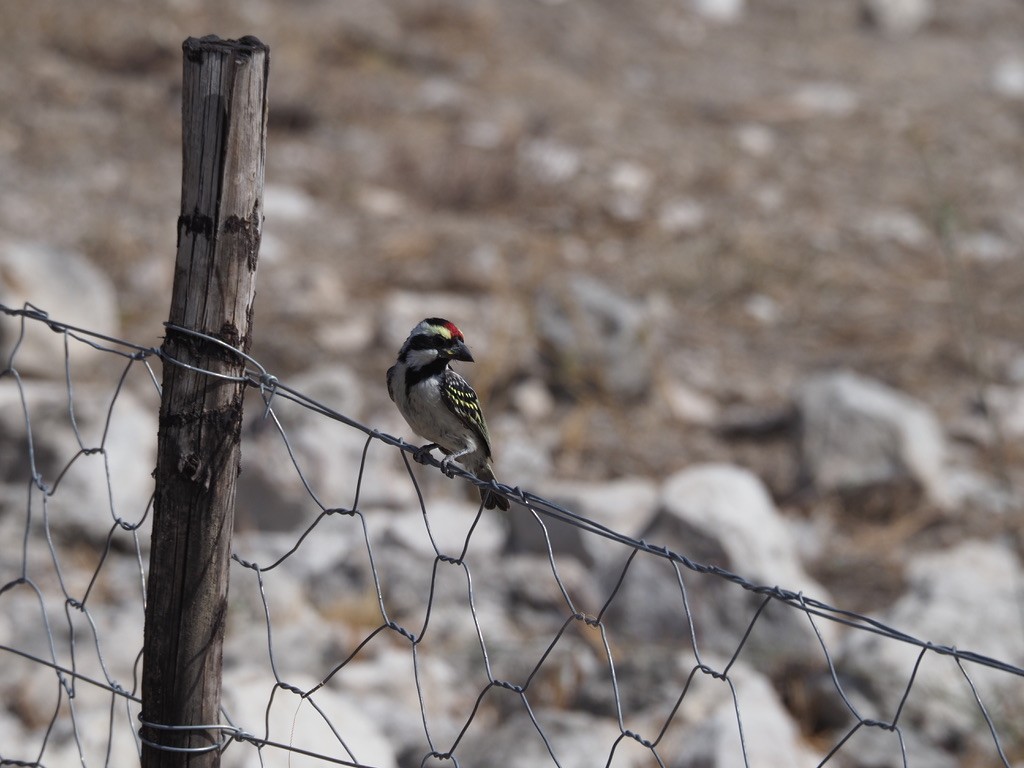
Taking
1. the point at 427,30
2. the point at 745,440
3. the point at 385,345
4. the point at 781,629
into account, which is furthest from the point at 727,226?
the point at 781,629

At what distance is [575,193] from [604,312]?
109 inches

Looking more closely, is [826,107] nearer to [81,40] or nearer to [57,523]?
[81,40]

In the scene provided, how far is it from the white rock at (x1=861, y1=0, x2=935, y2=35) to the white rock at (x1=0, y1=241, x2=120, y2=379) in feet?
37.7

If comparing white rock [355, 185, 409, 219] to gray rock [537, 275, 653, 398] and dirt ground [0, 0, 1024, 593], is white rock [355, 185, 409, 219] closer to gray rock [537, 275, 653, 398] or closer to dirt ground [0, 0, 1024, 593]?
dirt ground [0, 0, 1024, 593]

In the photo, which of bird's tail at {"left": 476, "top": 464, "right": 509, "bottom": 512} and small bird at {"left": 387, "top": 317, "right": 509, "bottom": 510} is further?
small bird at {"left": 387, "top": 317, "right": 509, "bottom": 510}

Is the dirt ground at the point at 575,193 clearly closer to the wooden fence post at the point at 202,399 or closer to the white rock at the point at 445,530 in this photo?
the white rock at the point at 445,530

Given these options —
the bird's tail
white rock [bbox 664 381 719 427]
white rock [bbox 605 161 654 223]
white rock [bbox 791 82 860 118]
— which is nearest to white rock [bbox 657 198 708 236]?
white rock [bbox 605 161 654 223]

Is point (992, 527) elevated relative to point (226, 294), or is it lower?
elevated

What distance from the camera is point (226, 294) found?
232 centimetres

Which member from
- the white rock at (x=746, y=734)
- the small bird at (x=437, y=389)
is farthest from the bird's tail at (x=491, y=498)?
the white rock at (x=746, y=734)

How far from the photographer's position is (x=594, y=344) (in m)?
7.61

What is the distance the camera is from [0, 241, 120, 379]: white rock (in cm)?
666

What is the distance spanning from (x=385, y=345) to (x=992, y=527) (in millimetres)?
3779

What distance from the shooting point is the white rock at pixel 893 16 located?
50.9 feet
